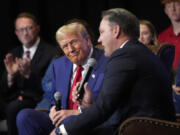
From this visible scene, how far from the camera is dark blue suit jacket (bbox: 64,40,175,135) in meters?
1.90

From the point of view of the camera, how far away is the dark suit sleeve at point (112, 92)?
1.90m

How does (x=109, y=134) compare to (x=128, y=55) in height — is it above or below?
below

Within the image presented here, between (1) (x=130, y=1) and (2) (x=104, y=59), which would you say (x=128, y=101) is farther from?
(1) (x=130, y=1)

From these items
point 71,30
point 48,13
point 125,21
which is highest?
point 125,21

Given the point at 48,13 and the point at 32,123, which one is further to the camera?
the point at 48,13

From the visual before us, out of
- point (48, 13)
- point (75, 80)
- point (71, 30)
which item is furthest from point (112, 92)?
point (48, 13)

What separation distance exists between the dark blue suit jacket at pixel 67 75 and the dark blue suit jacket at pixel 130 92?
2.35 ft

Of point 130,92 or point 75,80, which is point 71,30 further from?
point 130,92

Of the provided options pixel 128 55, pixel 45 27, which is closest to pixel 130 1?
pixel 45 27

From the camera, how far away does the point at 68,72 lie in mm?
2852

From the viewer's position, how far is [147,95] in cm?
192

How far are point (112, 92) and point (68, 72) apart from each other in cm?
100

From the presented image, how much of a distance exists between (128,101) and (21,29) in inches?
104

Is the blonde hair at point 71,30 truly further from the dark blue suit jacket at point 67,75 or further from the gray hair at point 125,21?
the gray hair at point 125,21
